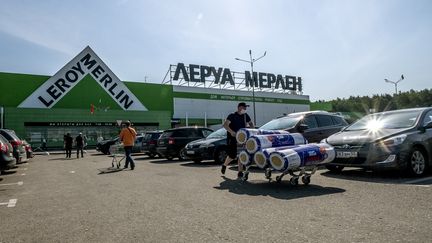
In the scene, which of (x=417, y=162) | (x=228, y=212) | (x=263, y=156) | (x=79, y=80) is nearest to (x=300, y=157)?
(x=263, y=156)

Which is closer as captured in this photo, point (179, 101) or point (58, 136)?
point (58, 136)

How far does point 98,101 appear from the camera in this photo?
44.8 meters

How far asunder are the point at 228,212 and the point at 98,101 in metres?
42.0

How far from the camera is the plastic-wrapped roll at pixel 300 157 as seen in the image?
721cm

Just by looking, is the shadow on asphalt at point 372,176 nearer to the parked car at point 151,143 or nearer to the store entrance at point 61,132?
the parked car at point 151,143

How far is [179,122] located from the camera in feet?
169

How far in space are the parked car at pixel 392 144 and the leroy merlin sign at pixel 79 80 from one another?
39089 mm

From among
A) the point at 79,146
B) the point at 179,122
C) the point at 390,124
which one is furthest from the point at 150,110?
the point at 390,124

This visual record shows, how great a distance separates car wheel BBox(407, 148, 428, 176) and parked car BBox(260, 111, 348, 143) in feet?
12.0

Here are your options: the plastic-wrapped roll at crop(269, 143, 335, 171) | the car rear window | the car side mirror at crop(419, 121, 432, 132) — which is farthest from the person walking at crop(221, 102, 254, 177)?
the car rear window

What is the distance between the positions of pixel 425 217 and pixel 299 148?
3096mm

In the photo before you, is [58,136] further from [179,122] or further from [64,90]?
[179,122]

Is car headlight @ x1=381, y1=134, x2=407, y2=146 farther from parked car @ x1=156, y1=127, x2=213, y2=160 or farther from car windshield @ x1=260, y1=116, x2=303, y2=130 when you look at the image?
parked car @ x1=156, y1=127, x2=213, y2=160

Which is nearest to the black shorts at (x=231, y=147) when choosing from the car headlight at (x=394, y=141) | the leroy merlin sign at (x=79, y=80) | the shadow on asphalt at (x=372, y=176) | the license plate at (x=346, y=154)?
the shadow on asphalt at (x=372, y=176)
